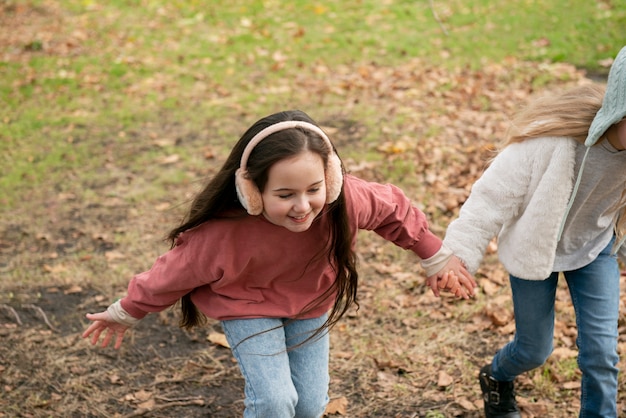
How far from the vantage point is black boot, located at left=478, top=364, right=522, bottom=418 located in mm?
3348

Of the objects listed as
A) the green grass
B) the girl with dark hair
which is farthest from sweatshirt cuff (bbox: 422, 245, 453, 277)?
the green grass

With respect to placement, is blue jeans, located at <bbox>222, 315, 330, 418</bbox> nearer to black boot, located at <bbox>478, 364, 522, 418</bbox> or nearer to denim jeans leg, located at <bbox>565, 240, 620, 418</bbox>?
black boot, located at <bbox>478, 364, 522, 418</bbox>

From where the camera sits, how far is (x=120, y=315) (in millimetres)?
2898

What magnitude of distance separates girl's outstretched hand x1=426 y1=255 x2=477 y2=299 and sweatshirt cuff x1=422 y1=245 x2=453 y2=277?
0.01m

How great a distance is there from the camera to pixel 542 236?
9.21ft

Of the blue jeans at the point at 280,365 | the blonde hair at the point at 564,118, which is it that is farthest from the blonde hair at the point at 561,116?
the blue jeans at the point at 280,365

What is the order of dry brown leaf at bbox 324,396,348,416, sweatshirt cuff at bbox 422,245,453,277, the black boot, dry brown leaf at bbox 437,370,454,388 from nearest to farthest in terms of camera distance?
sweatshirt cuff at bbox 422,245,453,277 → the black boot → dry brown leaf at bbox 324,396,348,416 → dry brown leaf at bbox 437,370,454,388

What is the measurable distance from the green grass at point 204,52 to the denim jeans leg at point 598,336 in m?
4.93

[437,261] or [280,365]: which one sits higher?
[437,261]

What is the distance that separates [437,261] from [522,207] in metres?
0.41

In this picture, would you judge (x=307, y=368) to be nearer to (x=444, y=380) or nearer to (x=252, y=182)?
(x=252, y=182)

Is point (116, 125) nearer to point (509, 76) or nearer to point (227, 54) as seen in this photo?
point (227, 54)

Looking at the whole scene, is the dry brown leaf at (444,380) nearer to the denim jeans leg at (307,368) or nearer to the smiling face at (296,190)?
the denim jeans leg at (307,368)

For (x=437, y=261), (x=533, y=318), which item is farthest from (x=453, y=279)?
(x=533, y=318)
